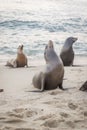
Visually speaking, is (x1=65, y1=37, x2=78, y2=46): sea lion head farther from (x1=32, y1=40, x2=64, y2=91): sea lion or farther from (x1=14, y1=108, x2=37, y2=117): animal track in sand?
(x1=14, y1=108, x2=37, y2=117): animal track in sand

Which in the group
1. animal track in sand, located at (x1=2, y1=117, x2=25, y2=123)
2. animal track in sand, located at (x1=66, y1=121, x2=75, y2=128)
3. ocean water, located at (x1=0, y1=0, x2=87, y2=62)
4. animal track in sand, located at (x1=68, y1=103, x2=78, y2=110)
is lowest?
ocean water, located at (x1=0, y1=0, x2=87, y2=62)

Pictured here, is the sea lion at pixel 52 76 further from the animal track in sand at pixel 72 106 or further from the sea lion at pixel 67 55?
the sea lion at pixel 67 55

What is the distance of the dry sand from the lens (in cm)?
424

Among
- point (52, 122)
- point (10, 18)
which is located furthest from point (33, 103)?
point (10, 18)

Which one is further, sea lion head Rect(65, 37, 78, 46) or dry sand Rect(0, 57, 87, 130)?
sea lion head Rect(65, 37, 78, 46)

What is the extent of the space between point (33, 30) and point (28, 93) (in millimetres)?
13055

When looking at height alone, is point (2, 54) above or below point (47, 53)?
below

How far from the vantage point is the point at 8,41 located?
15039 mm

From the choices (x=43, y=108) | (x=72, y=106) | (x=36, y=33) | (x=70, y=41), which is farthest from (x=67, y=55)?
(x=36, y=33)

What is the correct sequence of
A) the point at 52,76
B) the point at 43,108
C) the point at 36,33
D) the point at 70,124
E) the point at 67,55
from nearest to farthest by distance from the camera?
the point at 70,124, the point at 43,108, the point at 52,76, the point at 67,55, the point at 36,33

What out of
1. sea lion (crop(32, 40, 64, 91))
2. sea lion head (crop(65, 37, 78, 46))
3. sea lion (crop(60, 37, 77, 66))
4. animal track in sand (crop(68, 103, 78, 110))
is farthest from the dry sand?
sea lion head (crop(65, 37, 78, 46))

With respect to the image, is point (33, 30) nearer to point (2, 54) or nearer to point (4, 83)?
point (2, 54)

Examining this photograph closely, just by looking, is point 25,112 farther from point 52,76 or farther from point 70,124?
point 52,76

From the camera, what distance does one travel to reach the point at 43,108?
4.87m
